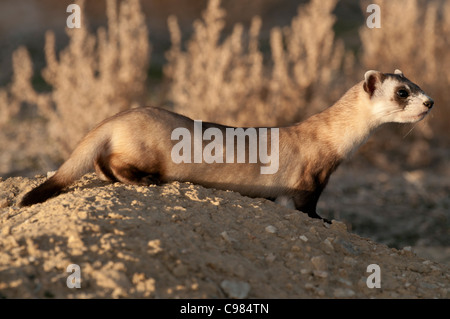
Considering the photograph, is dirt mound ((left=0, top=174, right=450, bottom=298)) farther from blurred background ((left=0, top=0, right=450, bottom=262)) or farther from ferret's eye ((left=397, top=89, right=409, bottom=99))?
blurred background ((left=0, top=0, right=450, bottom=262))

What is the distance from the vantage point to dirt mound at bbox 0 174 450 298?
2.56 meters

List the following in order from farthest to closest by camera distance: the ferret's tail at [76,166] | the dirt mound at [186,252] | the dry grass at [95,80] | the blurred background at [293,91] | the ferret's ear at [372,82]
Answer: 1. the dry grass at [95,80]
2. the blurred background at [293,91]
3. the ferret's ear at [372,82]
4. the ferret's tail at [76,166]
5. the dirt mound at [186,252]

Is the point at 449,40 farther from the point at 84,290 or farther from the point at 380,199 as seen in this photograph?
the point at 84,290

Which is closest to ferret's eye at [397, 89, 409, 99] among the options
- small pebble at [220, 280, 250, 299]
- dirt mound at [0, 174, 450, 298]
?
dirt mound at [0, 174, 450, 298]

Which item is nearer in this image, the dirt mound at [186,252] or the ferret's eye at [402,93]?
the dirt mound at [186,252]

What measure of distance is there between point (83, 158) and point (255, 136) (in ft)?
4.30

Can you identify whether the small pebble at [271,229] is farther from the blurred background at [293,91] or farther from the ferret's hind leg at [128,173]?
the blurred background at [293,91]

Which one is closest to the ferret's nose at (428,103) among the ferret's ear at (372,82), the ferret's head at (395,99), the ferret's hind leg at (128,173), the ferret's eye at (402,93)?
the ferret's head at (395,99)

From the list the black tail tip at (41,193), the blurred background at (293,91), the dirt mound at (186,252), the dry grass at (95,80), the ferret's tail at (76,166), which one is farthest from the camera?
the dry grass at (95,80)

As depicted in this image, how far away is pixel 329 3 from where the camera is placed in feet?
26.8

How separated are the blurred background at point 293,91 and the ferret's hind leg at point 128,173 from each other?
3.34 meters

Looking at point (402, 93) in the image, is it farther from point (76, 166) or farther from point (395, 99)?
point (76, 166)

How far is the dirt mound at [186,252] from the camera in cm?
256

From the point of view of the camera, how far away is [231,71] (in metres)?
8.14
